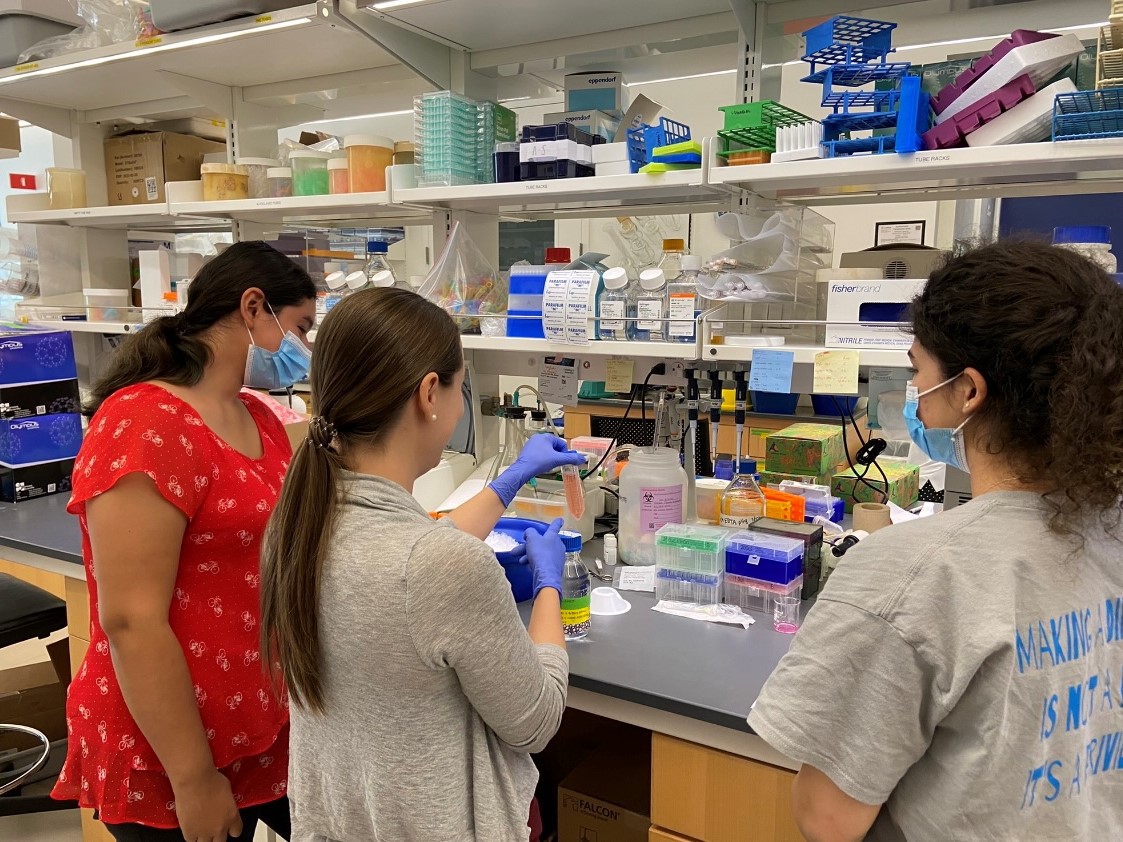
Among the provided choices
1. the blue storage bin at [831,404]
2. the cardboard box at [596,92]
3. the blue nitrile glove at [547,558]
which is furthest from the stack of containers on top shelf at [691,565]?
the cardboard box at [596,92]

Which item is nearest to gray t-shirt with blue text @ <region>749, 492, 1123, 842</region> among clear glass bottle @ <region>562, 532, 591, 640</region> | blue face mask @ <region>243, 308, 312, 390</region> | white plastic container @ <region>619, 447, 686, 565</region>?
clear glass bottle @ <region>562, 532, 591, 640</region>

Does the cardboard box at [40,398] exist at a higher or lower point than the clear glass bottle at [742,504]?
higher

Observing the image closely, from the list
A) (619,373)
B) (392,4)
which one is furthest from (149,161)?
(619,373)

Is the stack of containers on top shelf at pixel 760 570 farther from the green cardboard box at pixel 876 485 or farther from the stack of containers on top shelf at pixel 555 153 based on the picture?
the stack of containers on top shelf at pixel 555 153

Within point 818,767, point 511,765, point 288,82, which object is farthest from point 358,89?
point 818,767

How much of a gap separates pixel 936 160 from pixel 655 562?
1.00 meters

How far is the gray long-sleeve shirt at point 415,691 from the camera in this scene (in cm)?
92

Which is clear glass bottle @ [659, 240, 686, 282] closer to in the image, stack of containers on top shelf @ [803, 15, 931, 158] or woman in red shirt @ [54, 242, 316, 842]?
stack of containers on top shelf @ [803, 15, 931, 158]

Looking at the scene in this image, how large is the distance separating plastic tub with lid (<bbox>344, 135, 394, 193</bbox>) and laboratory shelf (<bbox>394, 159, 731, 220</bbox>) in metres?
0.15

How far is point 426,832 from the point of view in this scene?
99 centimetres

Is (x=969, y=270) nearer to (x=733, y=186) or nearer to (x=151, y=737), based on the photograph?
(x=733, y=186)

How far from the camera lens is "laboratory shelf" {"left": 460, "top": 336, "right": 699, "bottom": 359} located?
173cm

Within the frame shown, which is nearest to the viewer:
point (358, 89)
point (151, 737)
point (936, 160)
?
point (151, 737)

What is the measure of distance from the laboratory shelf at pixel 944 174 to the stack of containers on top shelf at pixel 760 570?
0.73 m
